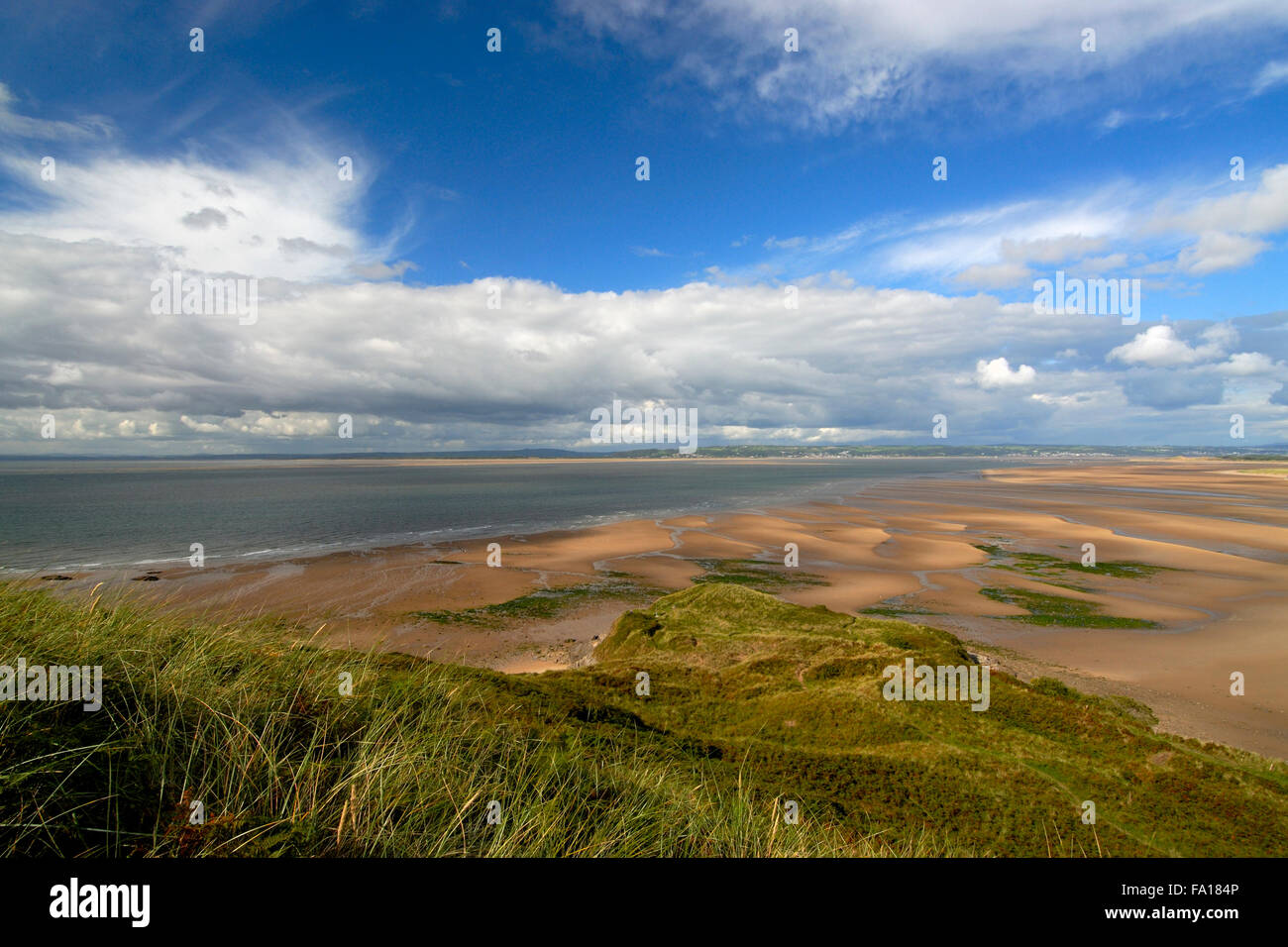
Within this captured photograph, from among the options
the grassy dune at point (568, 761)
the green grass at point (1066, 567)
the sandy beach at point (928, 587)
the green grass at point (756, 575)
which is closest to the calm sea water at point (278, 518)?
the sandy beach at point (928, 587)

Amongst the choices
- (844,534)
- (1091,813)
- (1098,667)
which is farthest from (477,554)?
(1091,813)

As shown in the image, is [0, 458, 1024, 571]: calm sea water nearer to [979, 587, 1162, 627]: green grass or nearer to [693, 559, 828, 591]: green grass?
[693, 559, 828, 591]: green grass

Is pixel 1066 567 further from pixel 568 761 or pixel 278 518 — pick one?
pixel 278 518

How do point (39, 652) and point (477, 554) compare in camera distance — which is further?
point (477, 554)

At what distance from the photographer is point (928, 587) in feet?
86.7

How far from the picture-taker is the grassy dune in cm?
336

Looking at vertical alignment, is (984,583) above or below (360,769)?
below

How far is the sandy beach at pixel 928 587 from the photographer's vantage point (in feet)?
51.9

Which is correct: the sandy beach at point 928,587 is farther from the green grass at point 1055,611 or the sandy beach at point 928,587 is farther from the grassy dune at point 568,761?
the grassy dune at point 568,761

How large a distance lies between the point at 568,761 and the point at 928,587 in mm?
25754

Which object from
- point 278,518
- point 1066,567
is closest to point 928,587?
point 1066,567
